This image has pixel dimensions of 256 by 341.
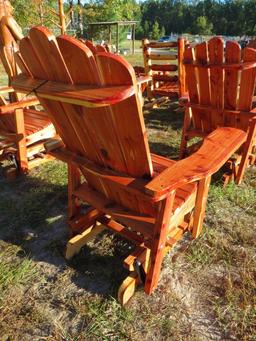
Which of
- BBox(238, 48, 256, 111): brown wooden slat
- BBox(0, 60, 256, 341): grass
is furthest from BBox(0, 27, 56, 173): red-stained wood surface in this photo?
BBox(238, 48, 256, 111): brown wooden slat

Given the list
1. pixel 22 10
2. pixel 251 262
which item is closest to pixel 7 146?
pixel 251 262

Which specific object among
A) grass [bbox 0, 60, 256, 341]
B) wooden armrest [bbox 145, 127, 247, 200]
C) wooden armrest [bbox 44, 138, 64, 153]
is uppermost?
wooden armrest [bbox 145, 127, 247, 200]

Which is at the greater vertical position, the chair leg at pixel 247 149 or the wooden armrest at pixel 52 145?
the wooden armrest at pixel 52 145

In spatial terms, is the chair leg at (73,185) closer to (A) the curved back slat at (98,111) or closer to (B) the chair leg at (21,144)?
(A) the curved back slat at (98,111)

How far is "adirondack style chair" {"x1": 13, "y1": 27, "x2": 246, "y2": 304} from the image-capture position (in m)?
1.27

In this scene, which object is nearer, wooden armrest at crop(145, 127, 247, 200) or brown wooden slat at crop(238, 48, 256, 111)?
wooden armrest at crop(145, 127, 247, 200)

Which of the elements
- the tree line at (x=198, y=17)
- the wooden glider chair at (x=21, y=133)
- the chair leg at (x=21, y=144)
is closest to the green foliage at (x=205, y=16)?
the tree line at (x=198, y=17)

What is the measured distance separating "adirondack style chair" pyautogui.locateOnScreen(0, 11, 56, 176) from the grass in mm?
690

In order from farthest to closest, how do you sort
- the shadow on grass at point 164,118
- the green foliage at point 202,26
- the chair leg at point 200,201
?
the green foliage at point 202,26, the shadow on grass at point 164,118, the chair leg at point 200,201

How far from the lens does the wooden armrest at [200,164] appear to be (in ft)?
4.45

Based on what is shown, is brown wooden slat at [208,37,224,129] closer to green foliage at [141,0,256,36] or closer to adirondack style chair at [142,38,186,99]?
adirondack style chair at [142,38,186,99]

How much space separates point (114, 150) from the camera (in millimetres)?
1580

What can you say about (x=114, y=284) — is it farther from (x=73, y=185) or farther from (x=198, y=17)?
(x=198, y=17)

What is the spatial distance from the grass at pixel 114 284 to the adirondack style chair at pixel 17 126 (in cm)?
69
